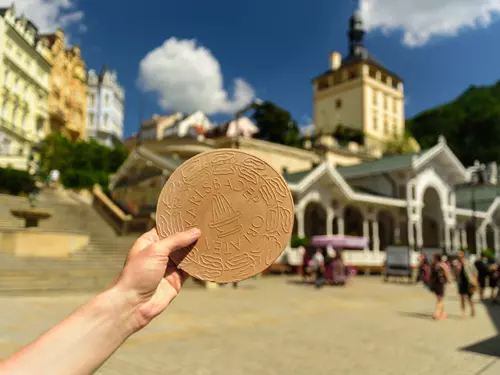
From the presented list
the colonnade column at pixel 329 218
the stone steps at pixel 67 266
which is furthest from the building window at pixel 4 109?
the colonnade column at pixel 329 218

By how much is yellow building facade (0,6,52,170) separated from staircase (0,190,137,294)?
19.9 meters

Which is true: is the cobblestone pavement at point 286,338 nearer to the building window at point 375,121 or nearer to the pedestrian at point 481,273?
the pedestrian at point 481,273

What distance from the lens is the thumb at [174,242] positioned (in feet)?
7.09

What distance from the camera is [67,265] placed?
50.8ft

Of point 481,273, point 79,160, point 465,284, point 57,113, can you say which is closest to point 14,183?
point 79,160

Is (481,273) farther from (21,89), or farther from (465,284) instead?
(21,89)

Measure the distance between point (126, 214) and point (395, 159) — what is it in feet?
67.4

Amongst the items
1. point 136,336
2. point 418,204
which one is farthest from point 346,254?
point 136,336

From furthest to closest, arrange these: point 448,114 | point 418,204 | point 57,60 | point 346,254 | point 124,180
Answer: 1. point 448,114
2. point 57,60
3. point 418,204
4. point 124,180
5. point 346,254

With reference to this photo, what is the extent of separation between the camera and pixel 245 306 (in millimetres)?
12219

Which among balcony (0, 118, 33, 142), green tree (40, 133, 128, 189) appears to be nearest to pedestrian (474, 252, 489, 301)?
green tree (40, 133, 128, 189)

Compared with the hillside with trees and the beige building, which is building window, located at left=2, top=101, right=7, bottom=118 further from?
the hillside with trees

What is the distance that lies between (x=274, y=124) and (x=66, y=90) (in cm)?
2872

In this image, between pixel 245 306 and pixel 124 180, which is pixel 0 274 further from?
pixel 124 180
